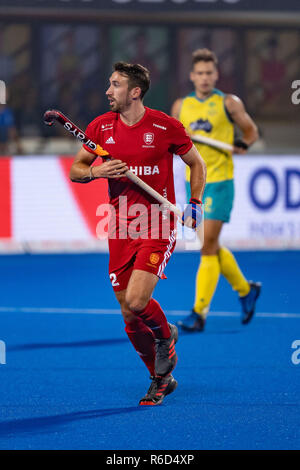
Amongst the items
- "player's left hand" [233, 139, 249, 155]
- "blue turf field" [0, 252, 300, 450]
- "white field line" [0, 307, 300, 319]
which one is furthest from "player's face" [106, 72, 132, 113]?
"white field line" [0, 307, 300, 319]

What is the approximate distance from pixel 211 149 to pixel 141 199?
2.46 metres

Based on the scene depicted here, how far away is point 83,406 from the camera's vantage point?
16.8 feet

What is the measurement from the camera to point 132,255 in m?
5.18

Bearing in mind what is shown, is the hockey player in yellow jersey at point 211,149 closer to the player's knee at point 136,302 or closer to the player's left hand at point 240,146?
the player's left hand at point 240,146

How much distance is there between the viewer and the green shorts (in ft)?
Answer: 24.6

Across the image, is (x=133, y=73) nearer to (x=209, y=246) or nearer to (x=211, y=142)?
(x=211, y=142)

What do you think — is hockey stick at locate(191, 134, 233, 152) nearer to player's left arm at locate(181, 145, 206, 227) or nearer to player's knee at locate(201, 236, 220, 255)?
player's knee at locate(201, 236, 220, 255)

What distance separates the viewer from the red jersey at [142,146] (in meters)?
5.14

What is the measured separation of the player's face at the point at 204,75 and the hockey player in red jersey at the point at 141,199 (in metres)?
2.27

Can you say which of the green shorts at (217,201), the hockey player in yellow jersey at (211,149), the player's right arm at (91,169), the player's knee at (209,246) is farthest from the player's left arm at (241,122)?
the player's right arm at (91,169)

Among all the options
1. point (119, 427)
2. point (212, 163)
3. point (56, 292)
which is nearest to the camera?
point (119, 427)

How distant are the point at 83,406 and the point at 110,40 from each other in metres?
12.7
